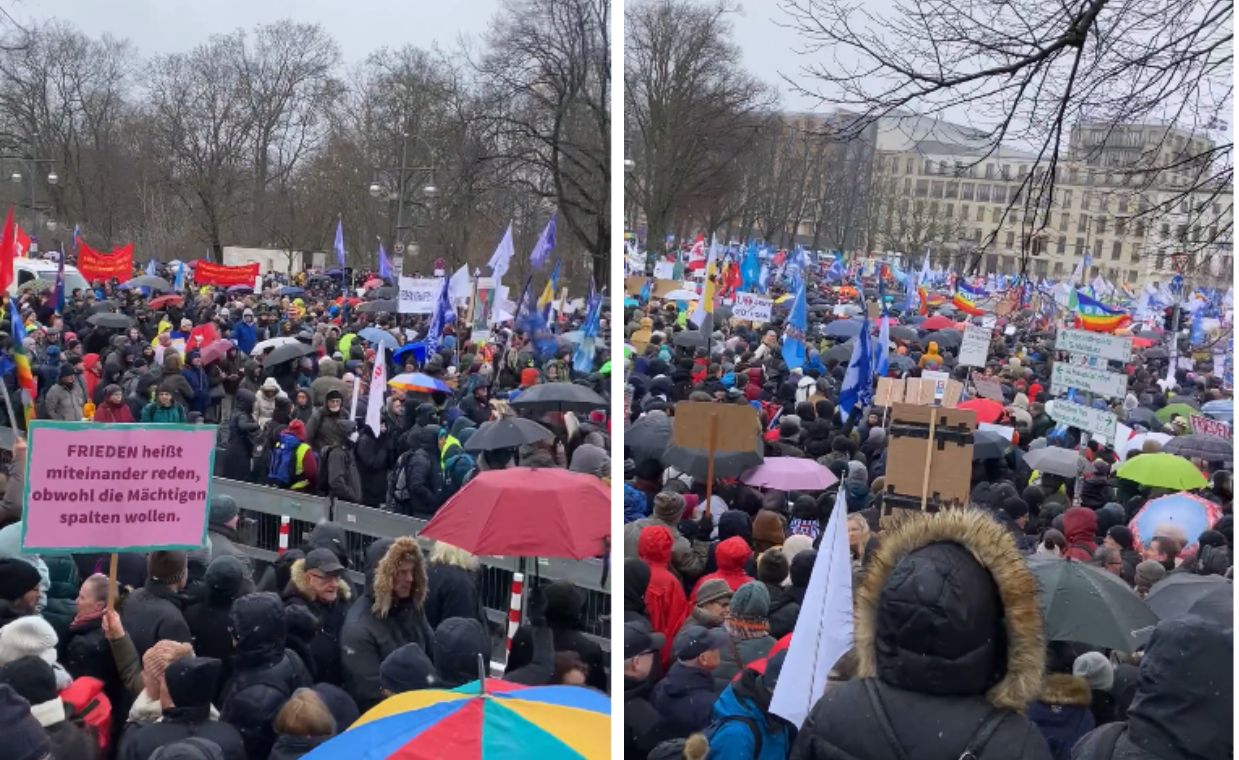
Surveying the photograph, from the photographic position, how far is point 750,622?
4848mm

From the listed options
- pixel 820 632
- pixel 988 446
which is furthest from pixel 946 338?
pixel 820 632

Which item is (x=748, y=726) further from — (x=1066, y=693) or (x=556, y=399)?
(x=556, y=399)

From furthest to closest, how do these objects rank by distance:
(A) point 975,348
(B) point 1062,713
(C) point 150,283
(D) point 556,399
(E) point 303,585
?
(C) point 150,283 < (A) point 975,348 < (D) point 556,399 < (E) point 303,585 < (B) point 1062,713

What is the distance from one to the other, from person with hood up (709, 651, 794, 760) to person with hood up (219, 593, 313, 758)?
1378mm

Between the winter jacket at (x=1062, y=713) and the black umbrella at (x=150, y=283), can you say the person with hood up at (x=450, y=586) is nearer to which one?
the winter jacket at (x=1062, y=713)

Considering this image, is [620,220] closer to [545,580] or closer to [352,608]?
[352,608]

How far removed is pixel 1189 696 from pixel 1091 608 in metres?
2.23

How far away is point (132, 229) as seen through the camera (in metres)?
48.1

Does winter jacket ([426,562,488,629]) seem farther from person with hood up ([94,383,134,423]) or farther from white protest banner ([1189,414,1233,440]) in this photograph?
white protest banner ([1189,414,1233,440])

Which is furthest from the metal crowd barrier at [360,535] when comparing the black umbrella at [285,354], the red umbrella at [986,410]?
the red umbrella at [986,410]

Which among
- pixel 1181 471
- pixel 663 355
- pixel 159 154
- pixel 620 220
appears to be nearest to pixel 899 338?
pixel 663 355

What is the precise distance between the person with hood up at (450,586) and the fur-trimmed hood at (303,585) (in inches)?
15.7

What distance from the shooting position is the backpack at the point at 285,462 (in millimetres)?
9547

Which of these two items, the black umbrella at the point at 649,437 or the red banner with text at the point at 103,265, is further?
the red banner with text at the point at 103,265
